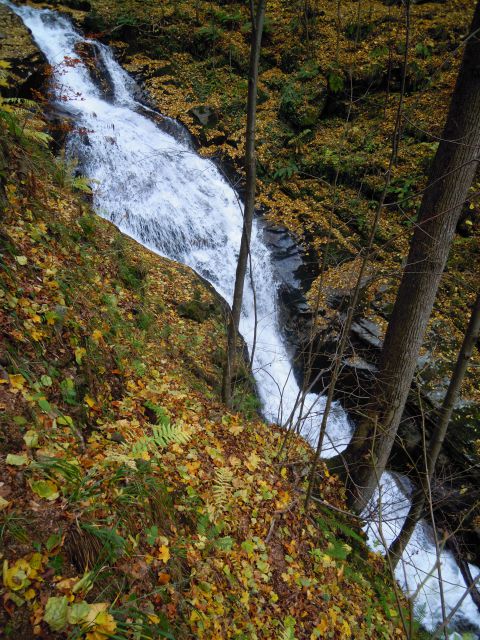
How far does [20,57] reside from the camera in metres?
11.2

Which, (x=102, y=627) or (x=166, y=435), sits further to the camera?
(x=166, y=435)

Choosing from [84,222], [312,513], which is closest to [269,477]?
[312,513]

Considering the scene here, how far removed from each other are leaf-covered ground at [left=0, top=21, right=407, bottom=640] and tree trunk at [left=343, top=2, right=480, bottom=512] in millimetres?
907

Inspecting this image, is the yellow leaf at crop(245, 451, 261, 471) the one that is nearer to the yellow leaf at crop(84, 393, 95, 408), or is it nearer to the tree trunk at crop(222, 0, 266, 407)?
the tree trunk at crop(222, 0, 266, 407)

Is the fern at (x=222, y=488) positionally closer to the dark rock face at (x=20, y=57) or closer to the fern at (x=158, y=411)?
the fern at (x=158, y=411)

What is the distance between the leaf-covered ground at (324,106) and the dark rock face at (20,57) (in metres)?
2.68

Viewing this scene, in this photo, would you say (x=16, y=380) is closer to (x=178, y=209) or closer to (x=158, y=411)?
(x=158, y=411)

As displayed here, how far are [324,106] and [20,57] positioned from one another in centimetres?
966

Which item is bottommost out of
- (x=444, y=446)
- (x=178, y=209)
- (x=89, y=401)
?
(x=89, y=401)

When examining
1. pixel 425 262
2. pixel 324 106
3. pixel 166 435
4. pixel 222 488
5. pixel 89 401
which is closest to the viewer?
pixel 89 401

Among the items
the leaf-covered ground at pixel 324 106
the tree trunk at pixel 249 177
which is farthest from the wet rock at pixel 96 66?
the tree trunk at pixel 249 177

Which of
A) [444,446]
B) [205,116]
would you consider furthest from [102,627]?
[205,116]

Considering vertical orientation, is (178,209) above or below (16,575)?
above

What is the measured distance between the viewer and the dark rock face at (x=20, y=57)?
10.4 m
